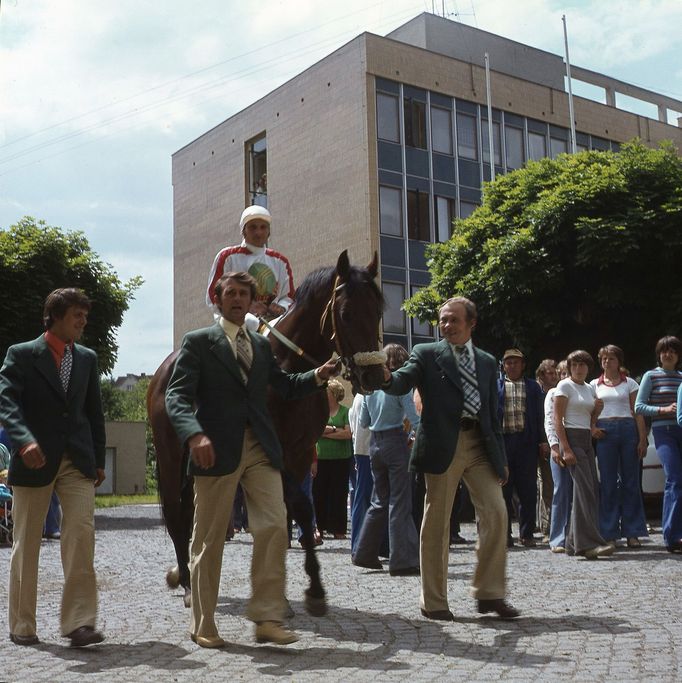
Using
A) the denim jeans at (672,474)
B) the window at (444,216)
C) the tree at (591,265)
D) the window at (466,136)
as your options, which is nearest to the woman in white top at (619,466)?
the denim jeans at (672,474)

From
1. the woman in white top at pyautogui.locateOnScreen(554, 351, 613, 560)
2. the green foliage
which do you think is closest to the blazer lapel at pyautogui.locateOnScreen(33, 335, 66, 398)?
the woman in white top at pyautogui.locateOnScreen(554, 351, 613, 560)

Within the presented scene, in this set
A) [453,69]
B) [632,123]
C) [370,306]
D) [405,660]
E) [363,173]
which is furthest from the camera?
[632,123]

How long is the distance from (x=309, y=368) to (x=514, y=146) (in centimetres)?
3998

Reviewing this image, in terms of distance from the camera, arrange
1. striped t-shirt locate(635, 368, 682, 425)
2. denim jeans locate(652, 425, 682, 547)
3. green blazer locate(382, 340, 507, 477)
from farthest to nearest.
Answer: striped t-shirt locate(635, 368, 682, 425)
denim jeans locate(652, 425, 682, 547)
green blazer locate(382, 340, 507, 477)

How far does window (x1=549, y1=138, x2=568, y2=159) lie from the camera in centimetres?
4728

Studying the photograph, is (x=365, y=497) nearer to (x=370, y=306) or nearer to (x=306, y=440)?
(x=306, y=440)

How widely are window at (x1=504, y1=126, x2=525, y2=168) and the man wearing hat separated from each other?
110 ft

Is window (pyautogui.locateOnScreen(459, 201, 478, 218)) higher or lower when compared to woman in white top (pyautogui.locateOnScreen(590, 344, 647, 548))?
higher

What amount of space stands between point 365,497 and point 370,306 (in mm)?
5404

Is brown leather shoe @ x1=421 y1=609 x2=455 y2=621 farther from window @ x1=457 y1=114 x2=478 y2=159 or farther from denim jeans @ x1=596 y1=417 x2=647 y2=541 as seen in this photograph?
window @ x1=457 y1=114 x2=478 y2=159

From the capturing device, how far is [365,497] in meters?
12.1

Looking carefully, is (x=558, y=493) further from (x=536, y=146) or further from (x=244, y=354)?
(x=536, y=146)

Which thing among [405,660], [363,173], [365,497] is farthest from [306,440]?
[363,173]

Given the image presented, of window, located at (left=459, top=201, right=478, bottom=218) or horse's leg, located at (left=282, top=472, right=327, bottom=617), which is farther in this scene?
window, located at (left=459, top=201, right=478, bottom=218)
